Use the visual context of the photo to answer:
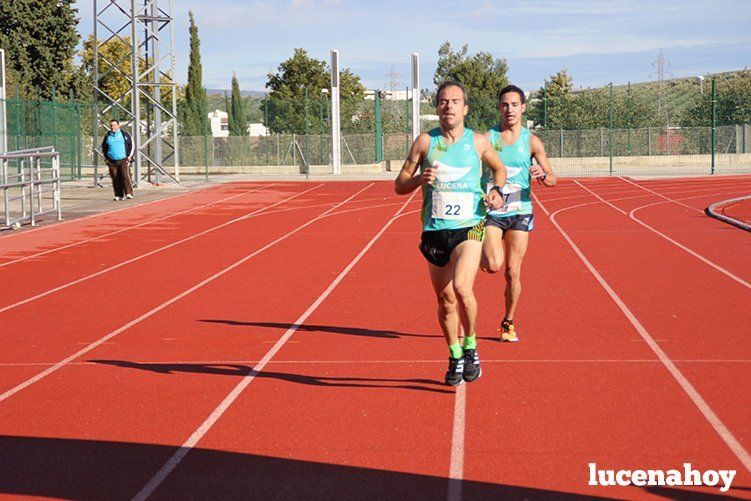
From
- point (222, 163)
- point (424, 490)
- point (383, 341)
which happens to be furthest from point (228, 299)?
point (222, 163)

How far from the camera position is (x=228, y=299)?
470 inches

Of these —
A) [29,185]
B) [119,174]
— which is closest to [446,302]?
[29,185]

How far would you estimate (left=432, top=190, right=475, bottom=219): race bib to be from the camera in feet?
24.3

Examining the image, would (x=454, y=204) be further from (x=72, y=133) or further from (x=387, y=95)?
(x=387, y=95)

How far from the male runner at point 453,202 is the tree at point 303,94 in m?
38.1

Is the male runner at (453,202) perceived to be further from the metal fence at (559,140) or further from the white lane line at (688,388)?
the metal fence at (559,140)

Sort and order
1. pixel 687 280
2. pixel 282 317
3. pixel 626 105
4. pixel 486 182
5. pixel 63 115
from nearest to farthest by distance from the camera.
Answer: pixel 486 182 → pixel 282 317 → pixel 687 280 → pixel 63 115 → pixel 626 105

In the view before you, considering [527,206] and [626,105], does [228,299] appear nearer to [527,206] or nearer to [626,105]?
[527,206]

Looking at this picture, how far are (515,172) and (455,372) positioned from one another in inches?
89.8

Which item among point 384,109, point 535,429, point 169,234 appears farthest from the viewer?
point 384,109

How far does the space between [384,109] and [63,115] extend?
19135mm

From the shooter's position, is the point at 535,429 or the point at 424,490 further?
the point at 535,429

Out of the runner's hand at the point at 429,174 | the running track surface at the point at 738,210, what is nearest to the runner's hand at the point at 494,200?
the runner's hand at the point at 429,174

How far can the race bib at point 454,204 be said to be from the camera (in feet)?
24.3
